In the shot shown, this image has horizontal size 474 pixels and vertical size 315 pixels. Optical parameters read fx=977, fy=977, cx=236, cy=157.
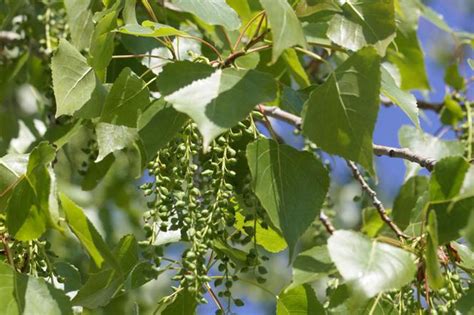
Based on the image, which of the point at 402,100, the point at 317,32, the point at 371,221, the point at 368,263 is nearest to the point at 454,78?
the point at 371,221

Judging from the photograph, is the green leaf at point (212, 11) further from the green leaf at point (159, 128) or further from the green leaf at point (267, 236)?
the green leaf at point (267, 236)

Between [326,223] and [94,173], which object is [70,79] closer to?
[94,173]

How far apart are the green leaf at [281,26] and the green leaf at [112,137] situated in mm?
322

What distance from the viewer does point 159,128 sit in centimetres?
114

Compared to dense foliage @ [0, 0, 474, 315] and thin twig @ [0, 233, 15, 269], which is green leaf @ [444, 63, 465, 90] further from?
thin twig @ [0, 233, 15, 269]

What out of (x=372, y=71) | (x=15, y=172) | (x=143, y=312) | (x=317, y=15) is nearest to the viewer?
(x=372, y=71)

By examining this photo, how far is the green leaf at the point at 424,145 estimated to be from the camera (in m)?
1.82

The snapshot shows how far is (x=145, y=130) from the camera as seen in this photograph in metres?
1.15

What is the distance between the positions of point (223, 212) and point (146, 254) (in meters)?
0.11

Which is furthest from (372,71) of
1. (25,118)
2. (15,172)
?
(25,118)

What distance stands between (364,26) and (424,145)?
2.14ft

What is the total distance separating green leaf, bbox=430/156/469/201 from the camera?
1.11m

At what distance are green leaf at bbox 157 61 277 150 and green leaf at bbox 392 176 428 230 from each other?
2.14ft

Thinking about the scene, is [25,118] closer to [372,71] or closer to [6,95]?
[6,95]
